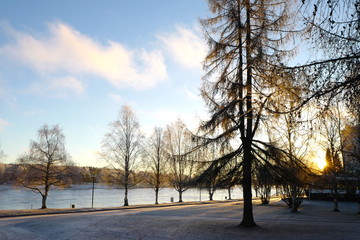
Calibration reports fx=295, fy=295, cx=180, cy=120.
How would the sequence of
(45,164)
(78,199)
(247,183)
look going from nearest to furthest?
(247,183) < (45,164) < (78,199)

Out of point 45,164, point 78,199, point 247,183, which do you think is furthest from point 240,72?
point 78,199

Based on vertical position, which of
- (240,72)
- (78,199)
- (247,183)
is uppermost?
(240,72)

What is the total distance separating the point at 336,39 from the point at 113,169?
1262 inches

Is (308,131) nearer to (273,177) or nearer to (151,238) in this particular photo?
(273,177)

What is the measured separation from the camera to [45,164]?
31688 mm

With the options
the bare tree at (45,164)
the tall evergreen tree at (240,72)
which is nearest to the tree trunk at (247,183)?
the tall evergreen tree at (240,72)

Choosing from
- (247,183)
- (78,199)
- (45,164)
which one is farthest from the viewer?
(78,199)

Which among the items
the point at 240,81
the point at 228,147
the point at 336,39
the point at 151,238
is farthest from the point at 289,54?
the point at 151,238

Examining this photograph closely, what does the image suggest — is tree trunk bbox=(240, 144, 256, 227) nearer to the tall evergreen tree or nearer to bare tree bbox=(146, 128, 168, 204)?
the tall evergreen tree

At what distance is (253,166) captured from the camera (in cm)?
1321

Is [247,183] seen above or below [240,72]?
below

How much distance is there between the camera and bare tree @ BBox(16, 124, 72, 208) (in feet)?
101

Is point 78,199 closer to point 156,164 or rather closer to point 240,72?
point 156,164

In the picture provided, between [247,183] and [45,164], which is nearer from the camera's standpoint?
[247,183]
